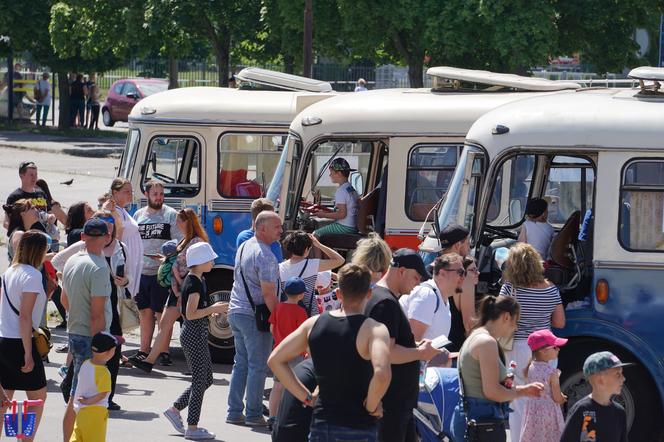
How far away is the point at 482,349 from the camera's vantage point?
295 inches

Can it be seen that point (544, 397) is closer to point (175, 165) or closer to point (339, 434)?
point (339, 434)

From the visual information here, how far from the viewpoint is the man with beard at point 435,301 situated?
844cm

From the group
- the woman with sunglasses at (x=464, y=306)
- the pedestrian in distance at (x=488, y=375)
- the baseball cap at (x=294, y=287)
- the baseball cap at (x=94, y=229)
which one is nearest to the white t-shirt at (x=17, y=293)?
the baseball cap at (x=94, y=229)

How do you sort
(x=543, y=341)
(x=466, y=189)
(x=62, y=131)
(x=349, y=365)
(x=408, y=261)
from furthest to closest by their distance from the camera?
1. (x=62, y=131)
2. (x=466, y=189)
3. (x=543, y=341)
4. (x=408, y=261)
5. (x=349, y=365)

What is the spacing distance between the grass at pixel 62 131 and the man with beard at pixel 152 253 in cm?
2736

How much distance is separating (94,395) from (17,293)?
3.76 ft

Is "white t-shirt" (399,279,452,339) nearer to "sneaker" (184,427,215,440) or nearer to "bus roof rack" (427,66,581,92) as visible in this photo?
"sneaker" (184,427,215,440)

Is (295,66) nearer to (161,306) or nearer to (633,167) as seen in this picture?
(161,306)

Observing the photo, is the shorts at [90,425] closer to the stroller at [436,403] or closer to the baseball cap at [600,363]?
the stroller at [436,403]

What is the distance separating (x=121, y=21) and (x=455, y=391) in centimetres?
2658

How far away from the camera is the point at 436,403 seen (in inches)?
316

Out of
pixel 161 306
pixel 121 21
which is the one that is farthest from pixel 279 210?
pixel 121 21

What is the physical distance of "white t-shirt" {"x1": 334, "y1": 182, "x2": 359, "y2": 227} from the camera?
12.7 metres

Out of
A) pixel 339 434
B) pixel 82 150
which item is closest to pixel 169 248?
pixel 339 434
